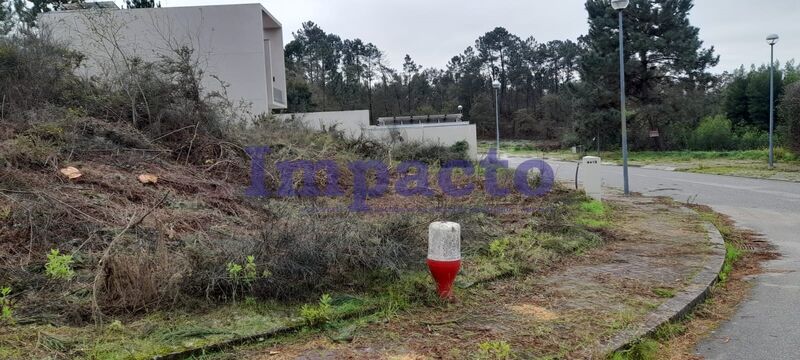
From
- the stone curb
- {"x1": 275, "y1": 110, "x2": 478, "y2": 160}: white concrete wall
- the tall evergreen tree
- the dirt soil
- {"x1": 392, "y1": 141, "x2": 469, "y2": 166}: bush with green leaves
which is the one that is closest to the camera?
the dirt soil

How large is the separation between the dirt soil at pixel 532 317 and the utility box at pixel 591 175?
4.42m

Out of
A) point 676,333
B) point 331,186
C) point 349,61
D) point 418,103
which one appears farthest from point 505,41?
point 676,333

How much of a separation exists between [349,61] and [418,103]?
39.0 ft

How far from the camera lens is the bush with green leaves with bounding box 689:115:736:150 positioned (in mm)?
38000

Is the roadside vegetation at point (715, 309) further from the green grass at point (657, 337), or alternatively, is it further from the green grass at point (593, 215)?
the green grass at point (593, 215)

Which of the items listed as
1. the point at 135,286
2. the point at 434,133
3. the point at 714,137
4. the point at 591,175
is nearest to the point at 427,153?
the point at 434,133

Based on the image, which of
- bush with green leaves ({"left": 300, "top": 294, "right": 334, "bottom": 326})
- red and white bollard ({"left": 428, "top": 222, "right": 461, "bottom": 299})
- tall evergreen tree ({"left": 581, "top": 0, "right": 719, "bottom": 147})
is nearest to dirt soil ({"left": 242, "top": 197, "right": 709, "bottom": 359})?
bush with green leaves ({"left": 300, "top": 294, "right": 334, "bottom": 326})

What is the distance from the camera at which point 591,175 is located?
35.8 feet

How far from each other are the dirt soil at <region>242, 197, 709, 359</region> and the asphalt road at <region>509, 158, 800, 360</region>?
59 centimetres

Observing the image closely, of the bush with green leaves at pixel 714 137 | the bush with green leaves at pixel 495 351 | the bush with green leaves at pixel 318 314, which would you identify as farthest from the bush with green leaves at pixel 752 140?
the bush with green leaves at pixel 318 314

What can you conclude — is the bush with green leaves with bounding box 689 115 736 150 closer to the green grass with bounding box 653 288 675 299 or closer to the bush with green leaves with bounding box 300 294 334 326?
the green grass with bounding box 653 288 675 299

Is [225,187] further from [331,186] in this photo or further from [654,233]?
[654,233]

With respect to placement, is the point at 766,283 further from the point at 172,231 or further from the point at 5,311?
the point at 5,311

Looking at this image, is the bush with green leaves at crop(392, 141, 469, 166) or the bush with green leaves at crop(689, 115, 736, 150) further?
the bush with green leaves at crop(689, 115, 736, 150)
